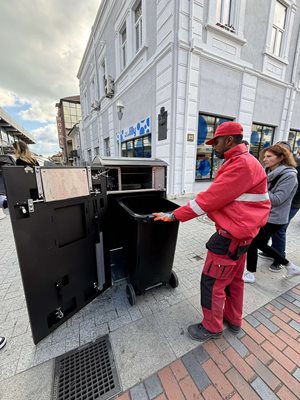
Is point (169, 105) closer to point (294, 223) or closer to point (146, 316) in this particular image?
point (294, 223)

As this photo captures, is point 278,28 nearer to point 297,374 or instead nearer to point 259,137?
point 259,137

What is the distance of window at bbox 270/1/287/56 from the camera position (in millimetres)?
6789

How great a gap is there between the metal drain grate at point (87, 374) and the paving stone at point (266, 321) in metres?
1.40

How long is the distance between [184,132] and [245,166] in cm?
489

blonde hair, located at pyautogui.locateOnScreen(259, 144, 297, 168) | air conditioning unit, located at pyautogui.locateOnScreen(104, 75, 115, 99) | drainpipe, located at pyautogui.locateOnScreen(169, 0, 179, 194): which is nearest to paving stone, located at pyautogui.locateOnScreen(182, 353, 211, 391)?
blonde hair, located at pyautogui.locateOnScreen(259, 144, 297, 168)

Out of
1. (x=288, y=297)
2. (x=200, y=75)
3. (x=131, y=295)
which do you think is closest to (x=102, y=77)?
(x=200, y=75)

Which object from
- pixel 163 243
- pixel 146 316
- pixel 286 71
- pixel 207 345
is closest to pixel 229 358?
pixel 207 345

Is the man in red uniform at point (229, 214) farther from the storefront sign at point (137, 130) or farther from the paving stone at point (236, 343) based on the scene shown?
the storefront sign at point (137, 130)

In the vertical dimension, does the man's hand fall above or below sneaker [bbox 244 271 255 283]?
above

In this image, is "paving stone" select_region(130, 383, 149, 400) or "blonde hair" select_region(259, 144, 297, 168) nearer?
"paving stone" select_region(130, 383, 149, 400)

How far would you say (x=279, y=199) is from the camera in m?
2.02

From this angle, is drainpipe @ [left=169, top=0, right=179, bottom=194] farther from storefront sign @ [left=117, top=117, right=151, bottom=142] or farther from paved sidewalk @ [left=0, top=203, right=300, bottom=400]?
paved sidewalk @ [left=0, top=203, right=300, bottom=400]

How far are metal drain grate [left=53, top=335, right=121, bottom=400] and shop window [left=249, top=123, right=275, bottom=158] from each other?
825 centimetres

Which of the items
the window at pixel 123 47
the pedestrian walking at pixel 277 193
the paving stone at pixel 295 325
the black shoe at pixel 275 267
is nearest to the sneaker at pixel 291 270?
the pedestrian walking at pixel 277 193
